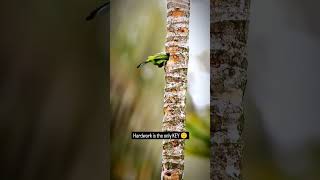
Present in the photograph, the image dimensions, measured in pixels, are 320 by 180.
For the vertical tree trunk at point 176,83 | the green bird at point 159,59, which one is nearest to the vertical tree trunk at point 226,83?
the vertical tree trunk at point 176,83

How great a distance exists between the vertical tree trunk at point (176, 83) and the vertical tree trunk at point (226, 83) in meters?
0.17

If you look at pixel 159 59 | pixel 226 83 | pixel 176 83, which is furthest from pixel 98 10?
pixel 226 83

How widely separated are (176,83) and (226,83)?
29 cm

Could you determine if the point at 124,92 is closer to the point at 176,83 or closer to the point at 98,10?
the point at 176,83

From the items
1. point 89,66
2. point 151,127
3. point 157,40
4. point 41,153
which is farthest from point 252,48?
point 41,153

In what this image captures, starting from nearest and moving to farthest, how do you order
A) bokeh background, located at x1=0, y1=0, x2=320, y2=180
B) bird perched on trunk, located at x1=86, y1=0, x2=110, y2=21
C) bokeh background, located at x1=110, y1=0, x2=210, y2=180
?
bokeh background, located at x1=0, y1=0, x2=320, y2=180 → bokeh background, located at x1=110, y1=0, x2=210, y2=180 → bird perched on trunk, located at x1=86, y1=0, x2=110, y2=21

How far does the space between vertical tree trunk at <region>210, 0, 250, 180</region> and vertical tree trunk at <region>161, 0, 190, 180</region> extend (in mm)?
170

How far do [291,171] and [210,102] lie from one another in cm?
58

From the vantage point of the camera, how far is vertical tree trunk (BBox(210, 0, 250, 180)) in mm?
2584

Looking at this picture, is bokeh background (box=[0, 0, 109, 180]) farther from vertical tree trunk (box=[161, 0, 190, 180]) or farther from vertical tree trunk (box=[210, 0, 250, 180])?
vertical tree trunk (box=[210, 0, 250, 180])

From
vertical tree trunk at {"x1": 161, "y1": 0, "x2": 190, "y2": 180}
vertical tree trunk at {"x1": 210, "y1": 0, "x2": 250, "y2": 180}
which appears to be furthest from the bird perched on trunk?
vertical tree trunk at {"x1": 210, "y1": 0, "x2": 250, "y2": 180}

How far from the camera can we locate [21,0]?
122 inches

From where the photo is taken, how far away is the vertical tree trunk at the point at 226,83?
258 centimetres

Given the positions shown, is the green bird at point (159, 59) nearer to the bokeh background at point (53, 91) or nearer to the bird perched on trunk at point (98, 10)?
the bokeh background at point (53, 91)
